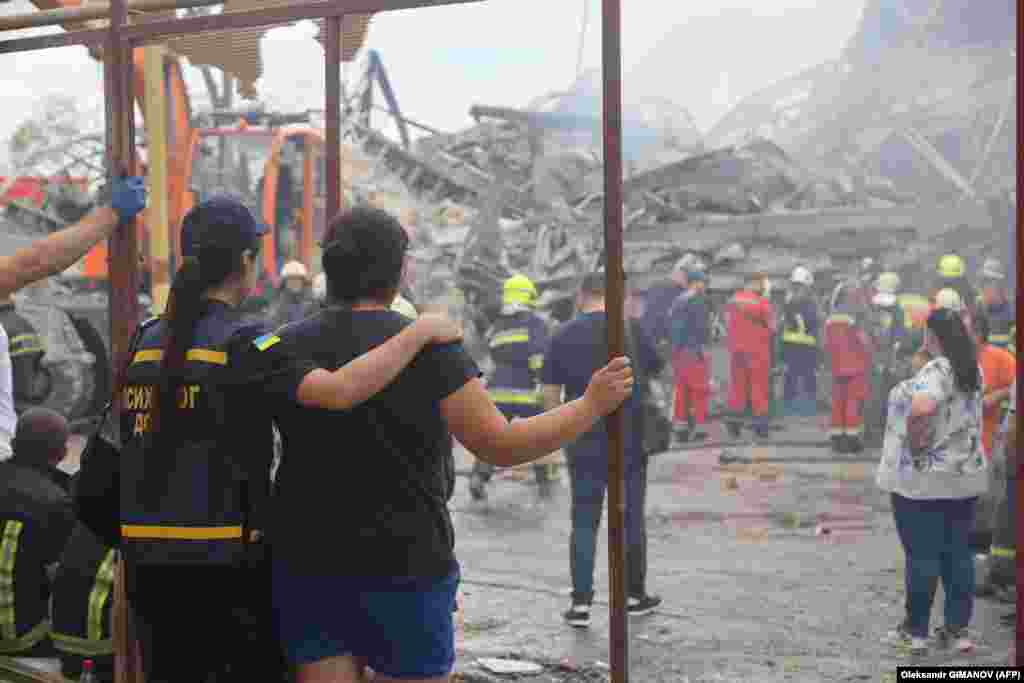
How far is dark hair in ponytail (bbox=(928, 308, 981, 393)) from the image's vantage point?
5078 mm

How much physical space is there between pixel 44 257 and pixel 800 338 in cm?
1158

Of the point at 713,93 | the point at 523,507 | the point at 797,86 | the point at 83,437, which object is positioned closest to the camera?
the point at 523,507

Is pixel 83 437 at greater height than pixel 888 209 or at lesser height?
lesser

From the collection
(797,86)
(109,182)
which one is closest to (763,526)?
(109,182)

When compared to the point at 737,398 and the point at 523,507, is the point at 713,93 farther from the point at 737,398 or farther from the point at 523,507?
the point at 523,507

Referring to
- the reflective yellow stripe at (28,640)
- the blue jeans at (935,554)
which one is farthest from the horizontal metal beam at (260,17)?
the blue jeans at (935,554)

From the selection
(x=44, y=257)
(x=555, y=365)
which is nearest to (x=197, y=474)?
(x=44, y=257)

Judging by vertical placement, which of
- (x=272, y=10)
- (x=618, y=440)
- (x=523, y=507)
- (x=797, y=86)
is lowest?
(x=523, y=507)

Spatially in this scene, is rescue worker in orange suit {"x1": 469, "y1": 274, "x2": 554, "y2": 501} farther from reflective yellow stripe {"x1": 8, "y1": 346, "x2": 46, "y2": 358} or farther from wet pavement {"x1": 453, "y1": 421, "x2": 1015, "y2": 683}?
reflective yellow stripe {"x1": 8, "y1": 346, "x2": 46, "y2": 358}

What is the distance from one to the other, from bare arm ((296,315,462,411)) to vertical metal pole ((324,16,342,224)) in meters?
0.79

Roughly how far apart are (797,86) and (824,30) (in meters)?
1.44

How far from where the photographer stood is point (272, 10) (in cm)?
307

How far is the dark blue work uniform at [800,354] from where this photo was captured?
13.5 m

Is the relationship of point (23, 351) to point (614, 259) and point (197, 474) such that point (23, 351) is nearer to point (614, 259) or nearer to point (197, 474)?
point (197, 474)
